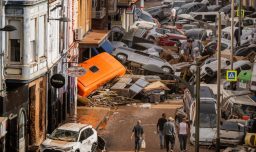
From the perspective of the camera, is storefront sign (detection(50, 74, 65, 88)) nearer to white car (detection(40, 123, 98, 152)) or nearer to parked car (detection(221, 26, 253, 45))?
white car (detection(40, 123, 98, 152))

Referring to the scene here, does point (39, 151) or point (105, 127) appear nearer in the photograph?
point (39, 151)

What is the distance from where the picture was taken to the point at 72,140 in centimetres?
3547

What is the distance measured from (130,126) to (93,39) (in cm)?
1018

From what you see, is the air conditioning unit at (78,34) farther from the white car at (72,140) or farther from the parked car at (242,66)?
the white car at (72,140)

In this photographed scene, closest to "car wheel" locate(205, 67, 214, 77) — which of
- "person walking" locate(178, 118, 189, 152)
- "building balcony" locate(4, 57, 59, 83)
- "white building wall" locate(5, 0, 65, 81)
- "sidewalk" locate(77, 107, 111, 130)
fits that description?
"sidewalk" locate(77, 107, 111, 130)

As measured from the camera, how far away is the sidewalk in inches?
1752

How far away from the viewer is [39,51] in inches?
1511

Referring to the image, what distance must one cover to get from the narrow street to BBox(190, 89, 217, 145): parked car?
17.2 inches

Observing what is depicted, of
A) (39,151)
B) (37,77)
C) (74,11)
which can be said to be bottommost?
(39,151)

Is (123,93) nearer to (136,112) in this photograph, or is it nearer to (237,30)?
(136,112)

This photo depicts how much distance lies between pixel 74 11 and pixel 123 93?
17.8 ft

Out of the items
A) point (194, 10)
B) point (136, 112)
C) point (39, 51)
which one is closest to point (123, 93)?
point (136, 112)

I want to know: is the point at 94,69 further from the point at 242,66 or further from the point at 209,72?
the point at 242,66

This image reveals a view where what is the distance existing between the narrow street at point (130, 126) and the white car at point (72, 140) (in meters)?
2.28
